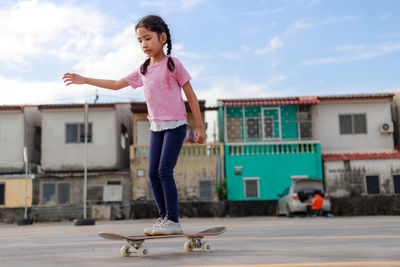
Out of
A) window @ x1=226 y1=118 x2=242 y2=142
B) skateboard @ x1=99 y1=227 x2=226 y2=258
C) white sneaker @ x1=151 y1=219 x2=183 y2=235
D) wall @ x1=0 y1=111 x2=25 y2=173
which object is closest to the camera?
skateboard @ x1=99 y1=227 x2=226 y2=258

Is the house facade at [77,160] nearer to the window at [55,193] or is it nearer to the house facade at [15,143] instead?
the window at [55,193]

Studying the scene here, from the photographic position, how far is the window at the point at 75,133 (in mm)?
24234

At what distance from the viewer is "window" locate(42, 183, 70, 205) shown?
23297 mm

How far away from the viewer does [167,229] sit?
4.25 meters

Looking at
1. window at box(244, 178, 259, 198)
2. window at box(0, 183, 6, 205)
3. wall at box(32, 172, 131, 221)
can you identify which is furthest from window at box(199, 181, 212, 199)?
window at box(0, 183, 6, 205)

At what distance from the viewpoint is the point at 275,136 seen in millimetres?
24516

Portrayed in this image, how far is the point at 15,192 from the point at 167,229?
20873mm

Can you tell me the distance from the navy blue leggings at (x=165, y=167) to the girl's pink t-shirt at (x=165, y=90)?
0.54 feet

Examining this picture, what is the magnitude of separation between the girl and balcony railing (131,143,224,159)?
1848 cm

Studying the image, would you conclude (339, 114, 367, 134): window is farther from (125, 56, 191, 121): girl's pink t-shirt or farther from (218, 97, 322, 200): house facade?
(125, 56, 191, 121): girl's pink t-shirt

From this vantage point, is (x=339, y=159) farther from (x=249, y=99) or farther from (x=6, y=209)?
(x=6, y=209)

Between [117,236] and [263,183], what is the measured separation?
1941cm

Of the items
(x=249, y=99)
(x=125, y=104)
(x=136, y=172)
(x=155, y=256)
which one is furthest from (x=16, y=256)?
(x=125, y=104)

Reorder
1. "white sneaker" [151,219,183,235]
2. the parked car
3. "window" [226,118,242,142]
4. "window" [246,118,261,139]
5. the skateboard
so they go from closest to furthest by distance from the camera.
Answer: the skateboard < "white sneaker" [151,219,183,235] < the parked car < "window" [246,118,261,139] < "window" [226,118,242,142]
